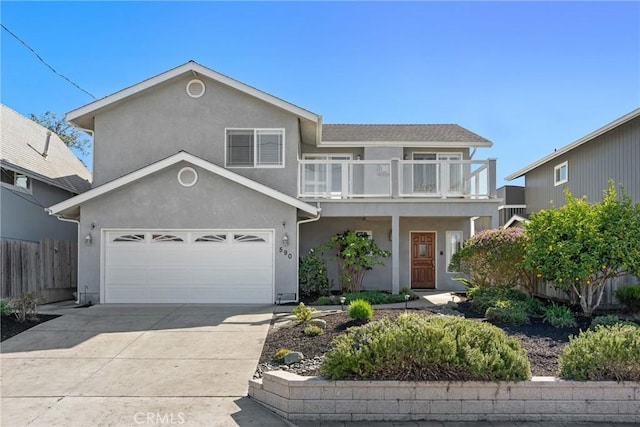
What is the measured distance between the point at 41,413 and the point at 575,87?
15.2 metres

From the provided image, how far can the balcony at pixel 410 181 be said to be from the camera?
13234 mm

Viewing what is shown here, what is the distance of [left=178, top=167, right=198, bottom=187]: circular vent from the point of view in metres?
12.3

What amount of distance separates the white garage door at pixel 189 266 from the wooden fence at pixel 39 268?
7.38 feet

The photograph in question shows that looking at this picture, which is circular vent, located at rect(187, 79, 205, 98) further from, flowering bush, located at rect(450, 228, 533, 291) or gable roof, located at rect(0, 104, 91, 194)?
flowering bush, located at rect(450, 228, 533, 291)

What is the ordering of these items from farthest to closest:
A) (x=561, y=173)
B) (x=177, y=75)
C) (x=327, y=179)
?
(x=561, y=173) < (x=327, y=179) < (x=177, y=75)

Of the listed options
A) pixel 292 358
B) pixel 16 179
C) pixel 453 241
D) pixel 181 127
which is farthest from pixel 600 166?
pixel 16 179

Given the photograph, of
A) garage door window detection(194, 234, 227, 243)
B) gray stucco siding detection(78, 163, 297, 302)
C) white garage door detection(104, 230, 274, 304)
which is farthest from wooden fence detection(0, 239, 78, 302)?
garage door window detection(194, 234, 227, 243)

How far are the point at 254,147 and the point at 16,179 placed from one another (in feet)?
24.0

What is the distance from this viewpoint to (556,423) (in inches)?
193

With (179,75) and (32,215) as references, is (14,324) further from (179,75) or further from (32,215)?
(179,75)

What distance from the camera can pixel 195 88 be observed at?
13.5m

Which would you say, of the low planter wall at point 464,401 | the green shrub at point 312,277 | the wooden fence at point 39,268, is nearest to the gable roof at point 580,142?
the green shrub at point 312,277

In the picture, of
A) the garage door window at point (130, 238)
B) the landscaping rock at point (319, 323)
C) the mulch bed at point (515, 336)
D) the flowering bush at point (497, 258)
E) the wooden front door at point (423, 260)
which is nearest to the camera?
the mulch bed at point (515, 336)

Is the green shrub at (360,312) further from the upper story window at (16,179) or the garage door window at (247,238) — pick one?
the upper story window at (16,179)
